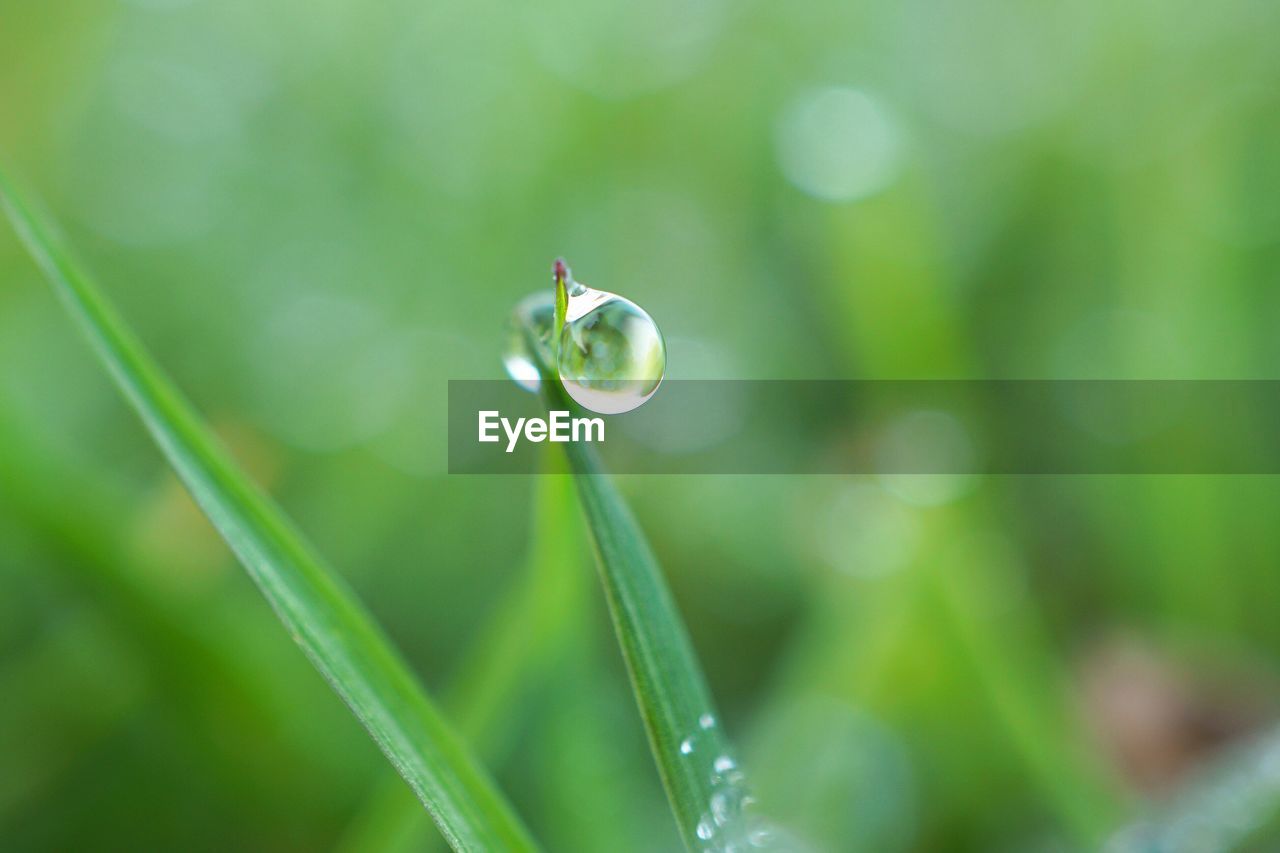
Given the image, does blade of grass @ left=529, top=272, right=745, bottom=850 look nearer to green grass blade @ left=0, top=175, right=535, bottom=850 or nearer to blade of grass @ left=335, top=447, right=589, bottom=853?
green grass blade @ left=0, top=175, right=535, bottom=850

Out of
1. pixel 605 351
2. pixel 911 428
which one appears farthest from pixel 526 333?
pixel 911 428

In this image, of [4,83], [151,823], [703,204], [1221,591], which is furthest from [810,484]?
[4,83]

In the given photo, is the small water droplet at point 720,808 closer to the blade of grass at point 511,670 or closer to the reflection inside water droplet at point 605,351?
the reflection inside water droplet at point 605,351

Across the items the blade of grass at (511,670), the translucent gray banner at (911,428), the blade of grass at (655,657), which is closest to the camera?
the blade of grass at (655,657)

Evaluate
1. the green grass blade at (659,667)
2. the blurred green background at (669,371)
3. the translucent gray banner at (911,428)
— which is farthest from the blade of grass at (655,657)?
the translucent gray banner at (911,428)

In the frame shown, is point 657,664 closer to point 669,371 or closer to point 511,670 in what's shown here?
point 511,670
